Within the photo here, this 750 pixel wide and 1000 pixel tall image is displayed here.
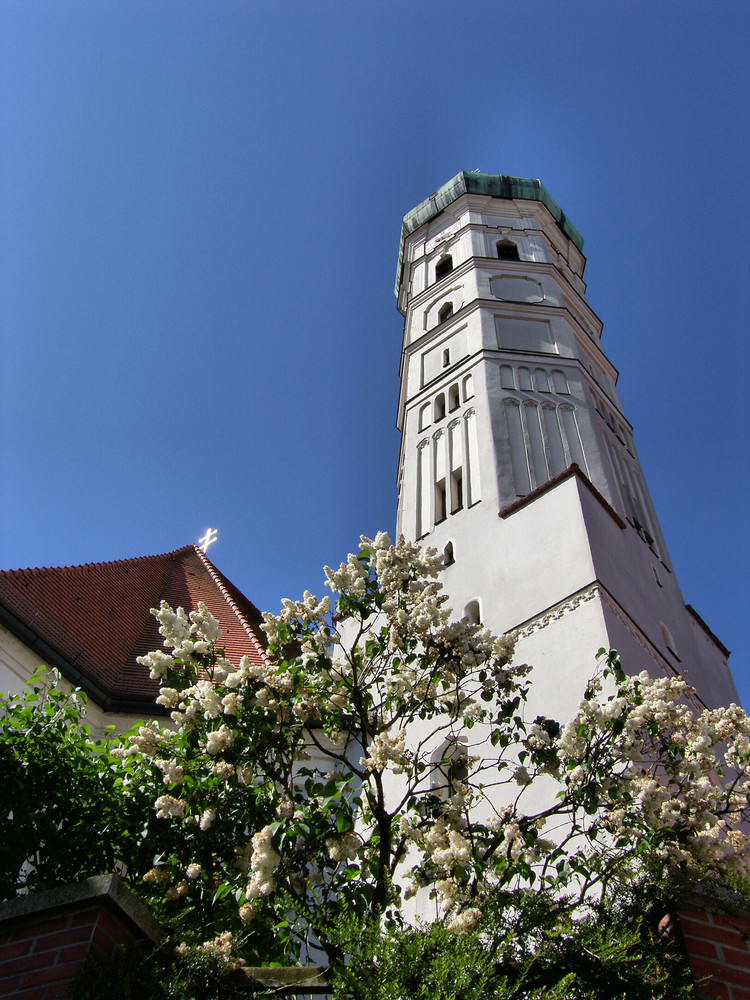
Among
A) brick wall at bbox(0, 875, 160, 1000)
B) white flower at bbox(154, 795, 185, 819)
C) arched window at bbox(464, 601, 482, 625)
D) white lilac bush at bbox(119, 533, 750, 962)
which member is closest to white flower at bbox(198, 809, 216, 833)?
white lilac bush at bbox(119, 533, 750, 962)

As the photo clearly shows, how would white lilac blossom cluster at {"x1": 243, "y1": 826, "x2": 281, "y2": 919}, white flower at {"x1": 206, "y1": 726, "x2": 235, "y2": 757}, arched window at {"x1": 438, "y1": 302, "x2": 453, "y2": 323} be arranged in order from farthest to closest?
arched window at {"x1": 438, "y1": 302, "x2": 453, "y2": 323} → white flower at {"x1": 206, "y1": 726, "x2": 235, "y2": 757} → white lilac blossom cluster at {"x1": 243, "y1": 826, "x2": 281, "y2": 919}

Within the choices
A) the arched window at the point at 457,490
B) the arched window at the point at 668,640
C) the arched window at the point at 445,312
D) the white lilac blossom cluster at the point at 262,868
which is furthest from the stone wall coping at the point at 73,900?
the arched window at the point at 445,312

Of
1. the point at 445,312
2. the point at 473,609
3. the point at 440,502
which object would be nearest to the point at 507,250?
the point at 445,312

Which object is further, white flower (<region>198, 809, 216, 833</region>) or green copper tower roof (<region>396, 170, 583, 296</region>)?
green copper tower roof (<region>396, 170, 583, 296</region>)

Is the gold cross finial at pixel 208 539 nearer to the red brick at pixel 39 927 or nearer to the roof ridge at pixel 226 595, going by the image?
the roof ridge at pixel 226 595

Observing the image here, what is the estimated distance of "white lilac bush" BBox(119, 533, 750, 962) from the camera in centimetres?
428

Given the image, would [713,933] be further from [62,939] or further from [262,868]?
[62,939]

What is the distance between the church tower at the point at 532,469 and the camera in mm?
9891

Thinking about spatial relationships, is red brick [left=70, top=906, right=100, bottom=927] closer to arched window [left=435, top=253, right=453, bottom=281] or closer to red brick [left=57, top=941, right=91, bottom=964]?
red brick [left=57, top=941, right=91, bottom=964]

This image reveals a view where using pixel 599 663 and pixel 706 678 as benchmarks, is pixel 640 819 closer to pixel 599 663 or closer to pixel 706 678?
pixel 599 663

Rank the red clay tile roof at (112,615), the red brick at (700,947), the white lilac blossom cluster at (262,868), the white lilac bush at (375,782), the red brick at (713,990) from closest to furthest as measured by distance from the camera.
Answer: the red brick at (713,990), the red brick at (700,947), the white lilac blossom cluster at (262,868), the white lilac bush at (375,782), the red clay tile roof at (112,615)

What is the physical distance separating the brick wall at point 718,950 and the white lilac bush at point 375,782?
27 centimetres

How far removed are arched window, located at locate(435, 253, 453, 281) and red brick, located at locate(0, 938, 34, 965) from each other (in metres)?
20.4

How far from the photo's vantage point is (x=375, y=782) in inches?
182
